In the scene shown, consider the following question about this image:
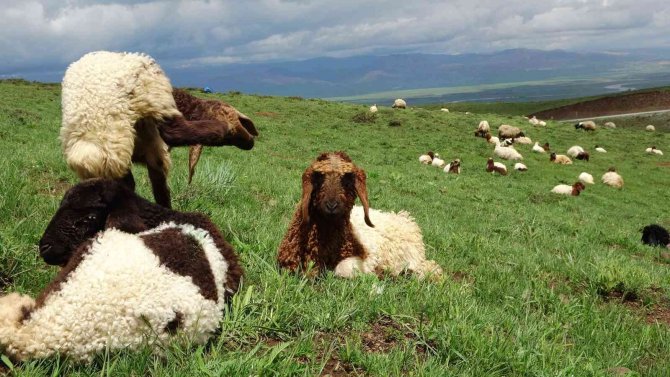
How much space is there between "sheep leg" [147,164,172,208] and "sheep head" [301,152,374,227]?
1.63 m

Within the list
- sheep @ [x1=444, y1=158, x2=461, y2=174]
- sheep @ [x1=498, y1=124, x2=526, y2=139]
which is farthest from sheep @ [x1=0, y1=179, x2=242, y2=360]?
sheep @ [x1=498, y1=124, x2=526, y2=139]

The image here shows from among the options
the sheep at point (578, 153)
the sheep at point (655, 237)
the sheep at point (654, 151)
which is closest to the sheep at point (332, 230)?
the sheep at point (655, 237)

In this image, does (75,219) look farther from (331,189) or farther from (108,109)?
(331,189)

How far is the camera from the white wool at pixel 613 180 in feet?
83.9

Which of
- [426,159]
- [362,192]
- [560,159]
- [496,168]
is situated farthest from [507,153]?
[362,192]

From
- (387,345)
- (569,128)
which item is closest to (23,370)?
(387,345)

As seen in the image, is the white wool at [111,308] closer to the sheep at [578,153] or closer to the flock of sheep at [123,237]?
the flock of sheep at [123,237]

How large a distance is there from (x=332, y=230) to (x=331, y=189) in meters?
0.57

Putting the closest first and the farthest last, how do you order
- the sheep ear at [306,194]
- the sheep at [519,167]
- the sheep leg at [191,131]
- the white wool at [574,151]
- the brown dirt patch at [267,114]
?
the sheep leg at [191,131], the sheep ear at [306,194], the sheep at [519,167], the white wool at [574,151], the brown dirt patch at [267,114]

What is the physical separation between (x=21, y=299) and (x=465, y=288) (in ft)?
13.7

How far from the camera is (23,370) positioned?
2.68 m

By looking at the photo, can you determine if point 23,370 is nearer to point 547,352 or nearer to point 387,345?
point 387,345

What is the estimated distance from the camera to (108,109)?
3299 mm

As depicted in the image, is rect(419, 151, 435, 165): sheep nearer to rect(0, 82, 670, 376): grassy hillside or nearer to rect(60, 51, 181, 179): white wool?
rect(0, 82, 670, 376): grassy hillside
